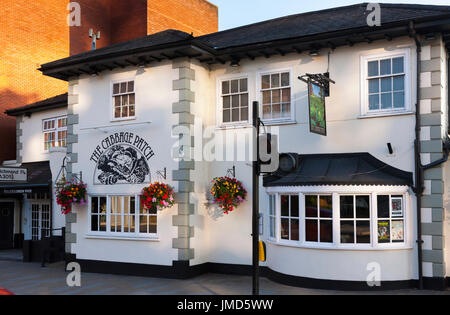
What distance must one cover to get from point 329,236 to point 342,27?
17.0 feet

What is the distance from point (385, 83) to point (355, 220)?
3.44 metres

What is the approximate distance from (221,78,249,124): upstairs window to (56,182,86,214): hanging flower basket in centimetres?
465

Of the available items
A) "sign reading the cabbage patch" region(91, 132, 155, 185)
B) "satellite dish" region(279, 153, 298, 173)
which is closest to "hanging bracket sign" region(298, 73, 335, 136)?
"satellite dish" region(279, 153, 298, 173)

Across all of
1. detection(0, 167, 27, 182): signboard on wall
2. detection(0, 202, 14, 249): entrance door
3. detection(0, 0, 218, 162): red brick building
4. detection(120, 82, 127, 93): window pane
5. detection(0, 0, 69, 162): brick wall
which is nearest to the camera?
detection(0, 167, 27, 182): signboard on wall

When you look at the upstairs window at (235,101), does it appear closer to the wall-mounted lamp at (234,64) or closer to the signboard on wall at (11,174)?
the wall-mounted lamp at (234,64)

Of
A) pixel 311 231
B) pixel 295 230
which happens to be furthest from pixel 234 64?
pixel 311 231

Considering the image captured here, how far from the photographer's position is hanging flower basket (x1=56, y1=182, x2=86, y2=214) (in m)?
14.7

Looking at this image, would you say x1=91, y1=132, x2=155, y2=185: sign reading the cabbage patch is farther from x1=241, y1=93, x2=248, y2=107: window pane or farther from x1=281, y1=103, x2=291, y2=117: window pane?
x1=281, y1=103, x2=291, y2=117: window pane

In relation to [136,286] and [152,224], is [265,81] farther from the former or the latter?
[136,286]

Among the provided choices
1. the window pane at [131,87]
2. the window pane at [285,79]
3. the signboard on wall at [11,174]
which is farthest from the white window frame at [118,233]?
the window pane at [285,79]

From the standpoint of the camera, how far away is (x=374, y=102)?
12.4 meters

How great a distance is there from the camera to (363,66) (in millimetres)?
12477

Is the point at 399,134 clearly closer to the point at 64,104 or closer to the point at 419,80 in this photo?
the point at 419,80

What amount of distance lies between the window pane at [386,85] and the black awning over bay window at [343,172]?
1631mm
